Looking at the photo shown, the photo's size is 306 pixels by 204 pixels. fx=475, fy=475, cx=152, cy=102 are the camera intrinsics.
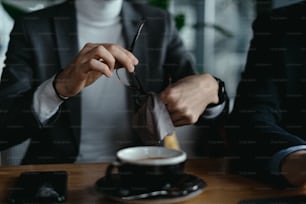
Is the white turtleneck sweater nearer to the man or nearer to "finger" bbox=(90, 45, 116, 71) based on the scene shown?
the man

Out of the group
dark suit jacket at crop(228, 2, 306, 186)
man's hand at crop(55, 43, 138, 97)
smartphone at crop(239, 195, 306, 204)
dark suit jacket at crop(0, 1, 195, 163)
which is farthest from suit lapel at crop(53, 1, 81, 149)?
smartphone at crop(239, 195, 306, 204)

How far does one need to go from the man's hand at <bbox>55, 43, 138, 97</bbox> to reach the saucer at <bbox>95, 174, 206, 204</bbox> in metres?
0.12

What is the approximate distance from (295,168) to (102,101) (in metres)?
0.34

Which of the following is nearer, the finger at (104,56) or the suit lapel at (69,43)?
the finger at (104,56)

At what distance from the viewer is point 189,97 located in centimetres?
55

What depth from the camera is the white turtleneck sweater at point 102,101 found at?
0.68 metres

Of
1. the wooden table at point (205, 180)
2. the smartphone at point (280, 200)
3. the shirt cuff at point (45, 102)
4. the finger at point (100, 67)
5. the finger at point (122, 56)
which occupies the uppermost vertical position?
the finger at point (122, 56)

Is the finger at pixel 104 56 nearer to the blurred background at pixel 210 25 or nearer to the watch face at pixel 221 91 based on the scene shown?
the watch face at pixel 221 91

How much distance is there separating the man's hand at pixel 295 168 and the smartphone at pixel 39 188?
7.9 inches

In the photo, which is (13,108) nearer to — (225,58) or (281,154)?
(281,154)

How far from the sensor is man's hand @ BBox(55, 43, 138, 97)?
47 centimetres

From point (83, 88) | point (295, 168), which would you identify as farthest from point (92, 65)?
point (295, 168)

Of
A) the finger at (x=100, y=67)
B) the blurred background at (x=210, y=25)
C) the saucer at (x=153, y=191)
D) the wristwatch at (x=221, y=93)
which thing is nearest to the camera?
the saucer at (x=153, y=191)

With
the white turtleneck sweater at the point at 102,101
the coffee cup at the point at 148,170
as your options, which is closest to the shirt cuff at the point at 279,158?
the coffee cup at the point at 148,170
